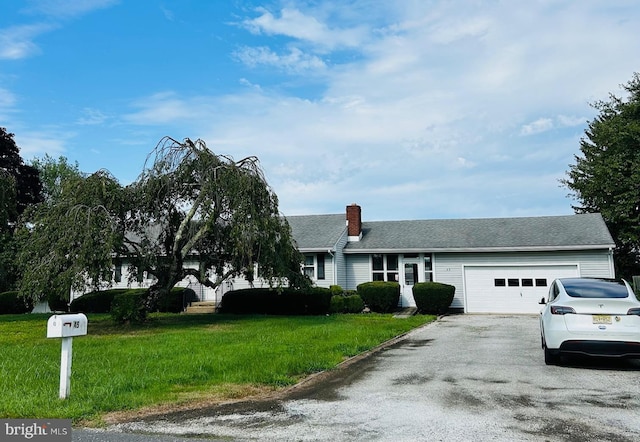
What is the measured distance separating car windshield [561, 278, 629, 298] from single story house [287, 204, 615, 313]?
42.1ft

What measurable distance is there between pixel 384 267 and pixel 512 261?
5782 mm

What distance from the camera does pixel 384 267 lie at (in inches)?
965

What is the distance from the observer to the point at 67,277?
548 inches

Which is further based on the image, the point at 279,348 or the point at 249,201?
the point at 249,201

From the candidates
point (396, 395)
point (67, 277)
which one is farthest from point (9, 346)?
point (396, 395)

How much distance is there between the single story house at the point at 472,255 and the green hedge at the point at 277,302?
3198mm

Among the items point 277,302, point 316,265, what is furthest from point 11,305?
point 316,265

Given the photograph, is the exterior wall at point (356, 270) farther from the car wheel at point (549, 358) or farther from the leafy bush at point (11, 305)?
the leafy bush at point (11, 305)

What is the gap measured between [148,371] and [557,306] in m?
6.96

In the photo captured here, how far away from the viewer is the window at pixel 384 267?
79.9 ft

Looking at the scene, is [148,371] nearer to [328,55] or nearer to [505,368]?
[505,368]

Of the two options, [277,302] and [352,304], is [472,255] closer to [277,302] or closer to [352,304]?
[352,304]

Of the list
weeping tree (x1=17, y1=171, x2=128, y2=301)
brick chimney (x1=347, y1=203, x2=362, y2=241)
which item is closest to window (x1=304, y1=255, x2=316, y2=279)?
brick chimney (x1=347, y1=203, x2=362, y2=241)

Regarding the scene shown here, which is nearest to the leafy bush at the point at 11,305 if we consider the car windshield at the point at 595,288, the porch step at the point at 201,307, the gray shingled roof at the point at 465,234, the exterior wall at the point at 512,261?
the porch step at the point at 201,307
